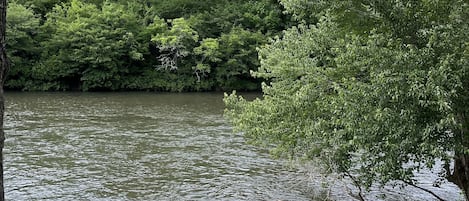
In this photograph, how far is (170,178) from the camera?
15070 millimetres

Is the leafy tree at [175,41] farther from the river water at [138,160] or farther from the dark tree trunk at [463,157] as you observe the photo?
the dark tree trunk at [463,157]

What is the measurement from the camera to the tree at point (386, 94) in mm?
7816

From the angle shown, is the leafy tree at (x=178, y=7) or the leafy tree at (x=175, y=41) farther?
the leafy tree at (x=178, y=7)

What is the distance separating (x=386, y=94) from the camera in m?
8.12

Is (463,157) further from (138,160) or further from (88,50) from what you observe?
(88,50)

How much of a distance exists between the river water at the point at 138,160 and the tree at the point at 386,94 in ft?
9.67

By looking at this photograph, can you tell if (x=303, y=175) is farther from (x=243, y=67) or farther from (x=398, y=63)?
(x=243, y=67)

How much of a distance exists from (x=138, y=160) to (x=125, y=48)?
91.9 ft

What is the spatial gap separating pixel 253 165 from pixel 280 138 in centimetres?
453

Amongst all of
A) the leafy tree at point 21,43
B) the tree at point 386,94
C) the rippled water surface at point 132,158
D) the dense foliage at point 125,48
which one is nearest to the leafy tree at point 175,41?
the dense foliage at point 125,48

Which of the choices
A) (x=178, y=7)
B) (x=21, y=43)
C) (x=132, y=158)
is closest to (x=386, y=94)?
(x=132, y=158)

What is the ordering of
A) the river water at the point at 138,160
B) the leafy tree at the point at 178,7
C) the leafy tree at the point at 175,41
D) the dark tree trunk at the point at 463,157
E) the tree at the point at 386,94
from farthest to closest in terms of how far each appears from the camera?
the leafy tree at the point at 178,7, the leafy tree at the point at 175,41, the river water at the point at 138,160, the dark tree trunk at the point at 463,157, the tree at the point at 386,94

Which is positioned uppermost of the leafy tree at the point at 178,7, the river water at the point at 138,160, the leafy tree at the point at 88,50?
the leafy tree at the point at 178,7

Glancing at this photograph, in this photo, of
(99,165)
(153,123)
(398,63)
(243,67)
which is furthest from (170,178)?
(243,67)
